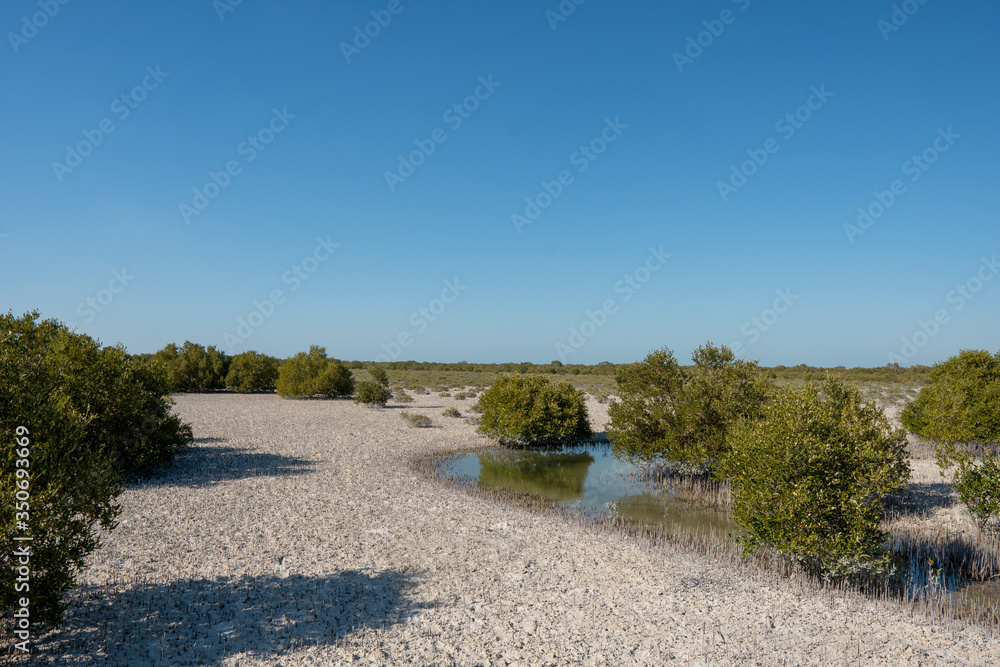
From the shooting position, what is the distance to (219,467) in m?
18.7

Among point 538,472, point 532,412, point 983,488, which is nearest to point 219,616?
point 538,472

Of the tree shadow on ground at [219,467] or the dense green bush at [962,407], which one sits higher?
the dense green bush at [962,407]

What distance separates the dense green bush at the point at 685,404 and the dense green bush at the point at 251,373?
42561 mm

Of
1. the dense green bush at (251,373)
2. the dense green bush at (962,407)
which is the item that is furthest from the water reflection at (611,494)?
the dense green bush at (251,373)

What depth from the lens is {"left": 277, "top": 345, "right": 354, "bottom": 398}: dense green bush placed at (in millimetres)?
46562

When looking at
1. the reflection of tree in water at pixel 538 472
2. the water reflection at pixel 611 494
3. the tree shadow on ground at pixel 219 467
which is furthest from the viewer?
the reflection of tree in water at pixel 538 472

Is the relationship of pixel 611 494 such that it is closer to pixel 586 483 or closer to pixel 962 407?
pixel 586 483

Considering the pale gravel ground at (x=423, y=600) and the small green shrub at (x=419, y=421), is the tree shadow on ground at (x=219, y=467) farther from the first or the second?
the small green shrub at (x=419, y=421)

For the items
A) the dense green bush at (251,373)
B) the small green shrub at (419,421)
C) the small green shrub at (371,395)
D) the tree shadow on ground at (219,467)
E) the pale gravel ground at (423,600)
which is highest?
the dense green bush at (251,373)

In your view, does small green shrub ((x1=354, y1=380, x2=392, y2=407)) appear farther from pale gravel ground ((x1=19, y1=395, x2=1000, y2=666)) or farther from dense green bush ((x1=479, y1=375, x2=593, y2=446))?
pale gravel ground ((x1=19, y1=395, x2=1000, y2=666))

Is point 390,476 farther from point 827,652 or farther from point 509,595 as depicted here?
point 827,652

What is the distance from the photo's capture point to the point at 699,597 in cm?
935

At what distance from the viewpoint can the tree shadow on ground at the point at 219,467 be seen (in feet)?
55.2

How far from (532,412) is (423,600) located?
17.4 meters
